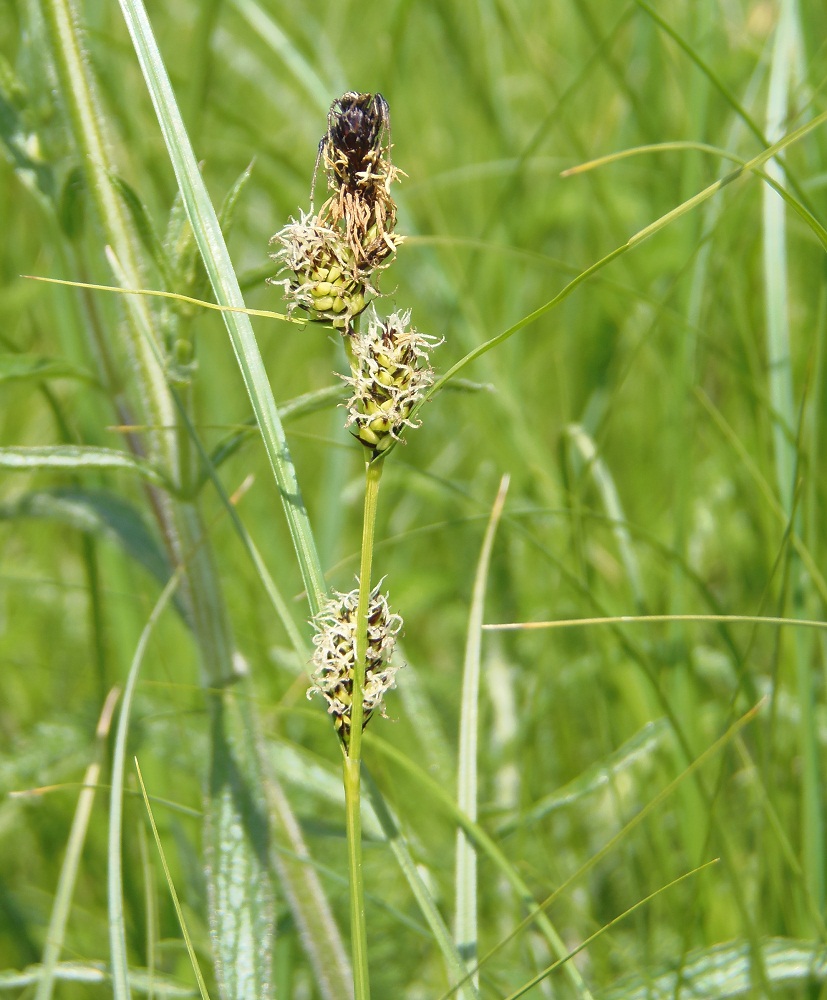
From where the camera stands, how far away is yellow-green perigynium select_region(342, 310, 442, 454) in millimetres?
870

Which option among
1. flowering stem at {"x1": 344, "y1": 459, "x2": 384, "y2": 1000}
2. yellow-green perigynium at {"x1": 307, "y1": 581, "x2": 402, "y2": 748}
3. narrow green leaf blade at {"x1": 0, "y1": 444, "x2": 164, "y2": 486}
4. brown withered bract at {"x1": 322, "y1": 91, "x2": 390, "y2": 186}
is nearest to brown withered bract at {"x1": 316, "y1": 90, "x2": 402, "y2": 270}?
brown withered bract at {"x1": 322, "y1": 91, "x2": 390, "y2": 186}

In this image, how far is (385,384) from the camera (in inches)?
34.3

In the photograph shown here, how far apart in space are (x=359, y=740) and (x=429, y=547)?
77.4 inches

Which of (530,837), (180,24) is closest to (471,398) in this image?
→ (530,837)

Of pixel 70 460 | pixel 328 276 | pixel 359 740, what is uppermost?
pixel 70 460

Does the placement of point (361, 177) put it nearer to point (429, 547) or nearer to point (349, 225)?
point (349, 225)

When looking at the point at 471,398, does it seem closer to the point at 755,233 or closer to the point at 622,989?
the point at 755,233

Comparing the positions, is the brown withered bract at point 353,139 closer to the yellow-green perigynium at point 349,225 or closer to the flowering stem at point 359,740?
the yellow-green perigynium at point 349,225

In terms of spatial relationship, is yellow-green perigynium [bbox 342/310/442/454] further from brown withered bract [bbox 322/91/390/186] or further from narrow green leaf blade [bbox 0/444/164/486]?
narrow green leaf blade [bbox 0/444/164/486]

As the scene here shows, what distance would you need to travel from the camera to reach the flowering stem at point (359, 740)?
0.87m

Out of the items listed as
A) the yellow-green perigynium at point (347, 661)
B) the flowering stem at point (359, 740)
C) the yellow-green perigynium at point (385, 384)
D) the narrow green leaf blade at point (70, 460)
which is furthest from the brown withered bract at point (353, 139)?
the narrow green leaf blade at point (70, 460)

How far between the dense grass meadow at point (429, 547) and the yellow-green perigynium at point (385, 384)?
0.01 metres

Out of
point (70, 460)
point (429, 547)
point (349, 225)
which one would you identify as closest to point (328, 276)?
point (349, 225)

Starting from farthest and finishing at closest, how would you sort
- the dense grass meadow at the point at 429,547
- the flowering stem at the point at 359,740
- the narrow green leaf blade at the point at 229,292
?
the dense grass meadow at the point at 429,547, the narrow green leaf blade at the point at 229,292, the flowering stem at the point at 359,740
